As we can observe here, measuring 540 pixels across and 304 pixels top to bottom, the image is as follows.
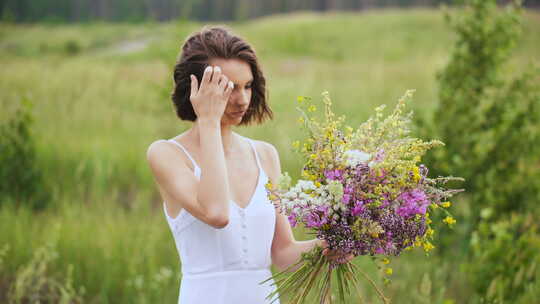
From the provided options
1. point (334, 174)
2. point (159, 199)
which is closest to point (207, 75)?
point (334, 174)

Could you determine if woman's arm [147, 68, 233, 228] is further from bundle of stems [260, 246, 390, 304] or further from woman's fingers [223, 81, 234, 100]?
bundle of stems [260, 246, 390, 304]

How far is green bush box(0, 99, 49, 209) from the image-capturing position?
537 cm

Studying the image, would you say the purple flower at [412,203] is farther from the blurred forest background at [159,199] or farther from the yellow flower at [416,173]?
the blurred forest background at [159,199]

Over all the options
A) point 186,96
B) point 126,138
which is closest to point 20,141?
point 126,138

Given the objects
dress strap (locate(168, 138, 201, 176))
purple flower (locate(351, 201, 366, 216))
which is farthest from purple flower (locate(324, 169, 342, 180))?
dress strap (locate(168, 138, 201, 176))

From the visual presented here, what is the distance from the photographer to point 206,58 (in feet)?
6.93

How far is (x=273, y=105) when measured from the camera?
9.80m

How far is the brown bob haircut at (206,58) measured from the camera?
2107mm

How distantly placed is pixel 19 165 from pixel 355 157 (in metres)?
A: 4.70

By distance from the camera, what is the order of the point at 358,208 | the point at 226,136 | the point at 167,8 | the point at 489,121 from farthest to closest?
the point at 167,8 → the point at 489,121 → the point at 226,136 → the point at 358,208

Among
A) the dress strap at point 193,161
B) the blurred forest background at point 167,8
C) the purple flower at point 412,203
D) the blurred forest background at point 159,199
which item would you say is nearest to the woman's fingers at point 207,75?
the dress strap at point 193,161

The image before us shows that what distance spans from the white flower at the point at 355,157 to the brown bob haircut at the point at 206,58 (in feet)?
2.29

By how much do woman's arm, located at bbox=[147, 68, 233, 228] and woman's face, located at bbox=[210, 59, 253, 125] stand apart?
126mm

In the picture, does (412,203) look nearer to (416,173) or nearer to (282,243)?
(416,173)
